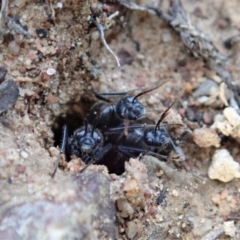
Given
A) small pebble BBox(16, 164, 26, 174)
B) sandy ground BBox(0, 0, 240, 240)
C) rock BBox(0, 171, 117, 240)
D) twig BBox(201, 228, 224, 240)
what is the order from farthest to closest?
twig BBox(201, 228, 224, 240) < small pebble BBox(16, 164, 26, 174) < sandy ground BBox(0, 0, 240, 240) < rock BBox(0, 171, 117, 240)

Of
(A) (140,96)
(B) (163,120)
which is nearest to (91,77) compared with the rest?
(A) (140,96)

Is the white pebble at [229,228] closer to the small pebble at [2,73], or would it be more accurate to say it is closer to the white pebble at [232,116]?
the white pebble at [232,116]

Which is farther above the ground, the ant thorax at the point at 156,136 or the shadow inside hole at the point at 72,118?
the ant thorax at the point at 156,136

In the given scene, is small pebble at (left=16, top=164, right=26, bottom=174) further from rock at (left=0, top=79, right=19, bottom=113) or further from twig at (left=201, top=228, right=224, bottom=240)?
twig at (left=201, top=228, right=224, bottom=240)

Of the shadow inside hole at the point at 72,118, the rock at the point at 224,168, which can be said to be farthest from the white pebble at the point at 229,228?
the shadow inside hole at the point at 72,118

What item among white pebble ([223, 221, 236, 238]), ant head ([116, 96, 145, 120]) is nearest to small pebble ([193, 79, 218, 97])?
ant head ([116, 96, 145, 120])

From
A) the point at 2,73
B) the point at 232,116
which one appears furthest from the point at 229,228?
the point at 2,73

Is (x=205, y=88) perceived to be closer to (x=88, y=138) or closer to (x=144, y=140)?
(x=144, y=140)
